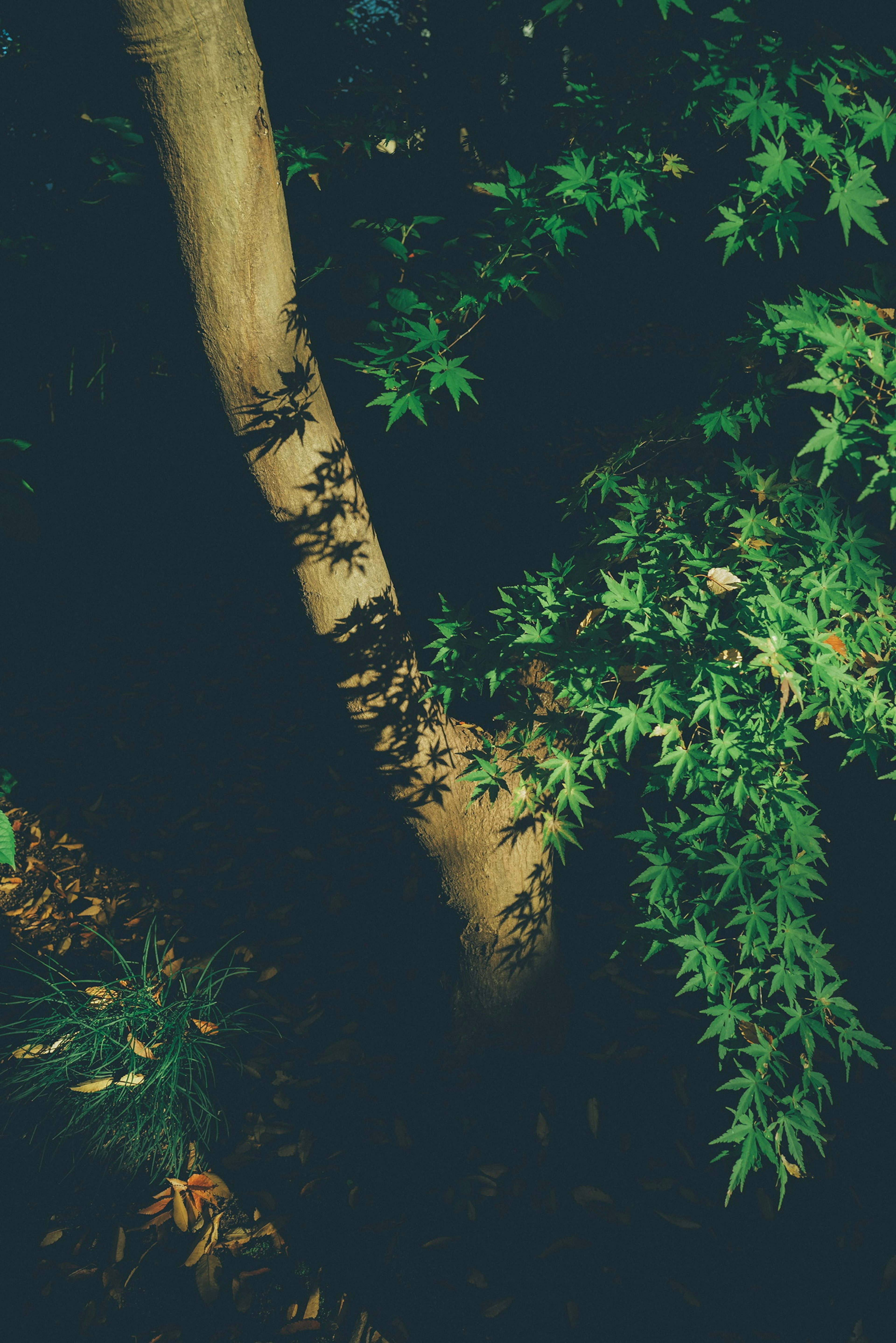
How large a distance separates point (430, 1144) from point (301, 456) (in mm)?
2353

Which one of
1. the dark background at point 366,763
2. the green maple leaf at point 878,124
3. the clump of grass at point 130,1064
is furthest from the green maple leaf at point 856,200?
the clump of grass at point 130,1064

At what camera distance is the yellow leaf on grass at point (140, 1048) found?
8.34ft

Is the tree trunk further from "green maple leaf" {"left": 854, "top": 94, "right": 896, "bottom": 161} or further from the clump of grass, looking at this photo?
"green maple leaf" {"left": 854, "top": 94, "right": 896, "bottom": 161}

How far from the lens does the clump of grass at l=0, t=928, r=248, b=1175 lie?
2434mm

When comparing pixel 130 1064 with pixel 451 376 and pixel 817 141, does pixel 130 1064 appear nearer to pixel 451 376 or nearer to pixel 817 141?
pixel 451 376

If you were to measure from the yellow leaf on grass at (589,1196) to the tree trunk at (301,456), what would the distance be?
1.97 feet

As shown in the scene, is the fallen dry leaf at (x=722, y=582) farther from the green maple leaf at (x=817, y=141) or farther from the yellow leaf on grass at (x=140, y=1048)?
the yellow leaf on grass at (x=140, y=1048)

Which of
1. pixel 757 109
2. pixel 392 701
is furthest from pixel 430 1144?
pixel 757 109

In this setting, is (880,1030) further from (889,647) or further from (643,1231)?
(889,647)

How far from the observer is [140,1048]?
2.57 m

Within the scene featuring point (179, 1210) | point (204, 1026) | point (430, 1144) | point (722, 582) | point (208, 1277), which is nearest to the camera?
point (722, 582)

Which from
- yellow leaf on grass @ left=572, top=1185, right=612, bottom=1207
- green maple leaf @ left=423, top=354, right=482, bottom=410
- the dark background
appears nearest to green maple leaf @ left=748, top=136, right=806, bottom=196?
the dark background

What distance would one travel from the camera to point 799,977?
5.78 ft

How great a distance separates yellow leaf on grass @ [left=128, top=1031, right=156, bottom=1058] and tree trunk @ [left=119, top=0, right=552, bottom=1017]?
117cm
